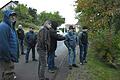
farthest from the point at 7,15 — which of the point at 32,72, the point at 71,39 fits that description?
the point at 71,39

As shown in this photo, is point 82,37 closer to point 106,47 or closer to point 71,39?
point 71,39

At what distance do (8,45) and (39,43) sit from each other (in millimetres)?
4374

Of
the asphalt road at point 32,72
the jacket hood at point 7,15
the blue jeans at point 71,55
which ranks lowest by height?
the asphalt road at point 32,72

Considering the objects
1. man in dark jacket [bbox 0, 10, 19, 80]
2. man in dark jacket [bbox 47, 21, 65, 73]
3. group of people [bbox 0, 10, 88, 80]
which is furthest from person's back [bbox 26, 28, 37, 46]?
man in dark jacket [bbox 0, 10, 19, 80]

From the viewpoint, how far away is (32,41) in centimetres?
1867

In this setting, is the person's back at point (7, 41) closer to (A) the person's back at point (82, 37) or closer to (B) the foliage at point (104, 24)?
(B) the foliage at point (104, 24)

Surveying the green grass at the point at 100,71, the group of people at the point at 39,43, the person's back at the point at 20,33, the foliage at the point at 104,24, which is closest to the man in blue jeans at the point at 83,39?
the group of people at the point at 39,43

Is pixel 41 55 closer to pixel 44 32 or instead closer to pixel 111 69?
pixel 44 32

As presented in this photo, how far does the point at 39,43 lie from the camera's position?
42.0ft

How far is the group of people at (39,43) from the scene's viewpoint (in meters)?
8.46

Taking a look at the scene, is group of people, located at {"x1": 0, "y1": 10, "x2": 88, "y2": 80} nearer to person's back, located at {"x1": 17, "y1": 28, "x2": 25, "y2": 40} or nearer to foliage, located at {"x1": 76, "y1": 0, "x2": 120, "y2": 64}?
person's back, located at {"x1": 17, "y1": 28, "x2": 25, "y2": 40}

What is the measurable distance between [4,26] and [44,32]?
4354 millimetres

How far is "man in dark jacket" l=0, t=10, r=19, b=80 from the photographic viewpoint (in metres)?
8.42

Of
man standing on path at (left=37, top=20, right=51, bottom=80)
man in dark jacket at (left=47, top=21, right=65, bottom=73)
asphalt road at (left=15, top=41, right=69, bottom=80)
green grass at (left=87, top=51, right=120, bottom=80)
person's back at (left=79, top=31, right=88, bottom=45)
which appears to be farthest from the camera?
person's back at (left=79, top=31, right=88, bottom=45)
